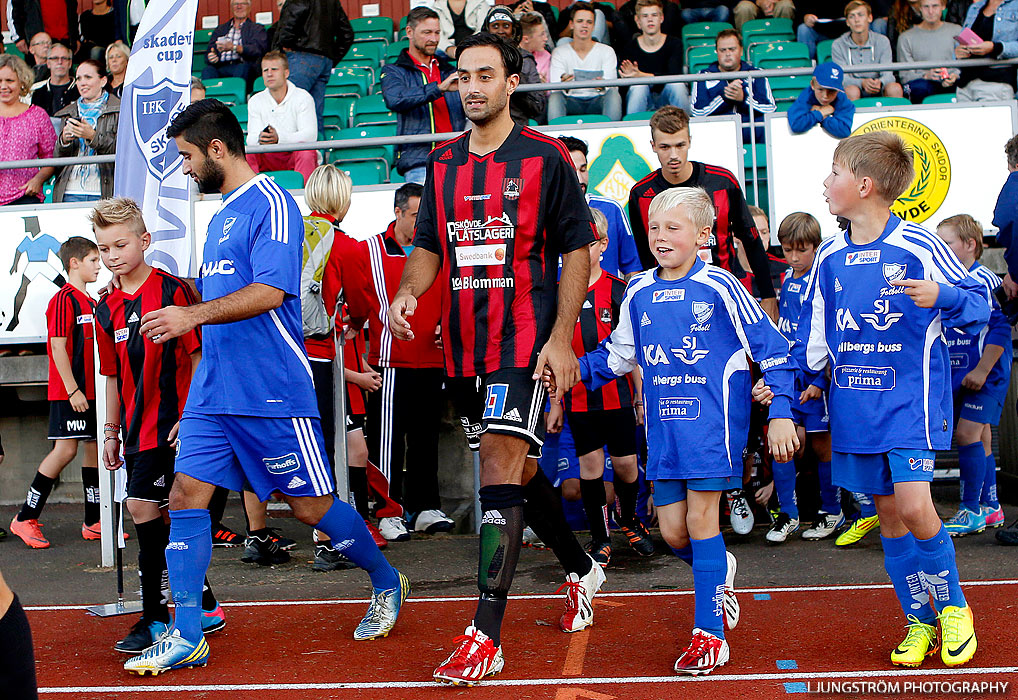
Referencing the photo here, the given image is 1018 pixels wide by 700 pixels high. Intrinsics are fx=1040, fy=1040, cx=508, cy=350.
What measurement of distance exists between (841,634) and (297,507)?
7.73 feet

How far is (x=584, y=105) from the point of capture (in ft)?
32.7

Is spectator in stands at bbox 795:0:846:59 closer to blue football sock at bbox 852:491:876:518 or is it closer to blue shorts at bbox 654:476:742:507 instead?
blue football sock at bbox 852:491:876:518

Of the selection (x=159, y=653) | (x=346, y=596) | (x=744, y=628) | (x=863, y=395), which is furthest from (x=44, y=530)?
(x=863, y=395)

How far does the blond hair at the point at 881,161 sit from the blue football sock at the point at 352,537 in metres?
2.53

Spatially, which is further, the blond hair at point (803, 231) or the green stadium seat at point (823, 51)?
the green stadium seat at point (823, 51)

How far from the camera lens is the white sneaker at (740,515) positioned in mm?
6586

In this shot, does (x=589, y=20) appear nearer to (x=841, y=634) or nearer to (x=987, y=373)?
(x=987, y=373)

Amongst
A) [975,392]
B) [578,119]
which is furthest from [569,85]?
[975,392]

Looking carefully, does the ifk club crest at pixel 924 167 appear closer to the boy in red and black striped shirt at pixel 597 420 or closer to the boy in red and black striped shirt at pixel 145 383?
the boy in red and black striped shirt at pixel 597 420

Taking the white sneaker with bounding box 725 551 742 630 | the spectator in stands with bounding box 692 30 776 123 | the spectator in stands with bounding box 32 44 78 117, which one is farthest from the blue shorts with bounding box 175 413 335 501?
the spectator in stands with bounding box 32 44 78 117

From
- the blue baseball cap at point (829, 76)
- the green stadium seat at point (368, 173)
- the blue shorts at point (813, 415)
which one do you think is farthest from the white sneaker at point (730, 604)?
the green stadium seat at point (368, 173)

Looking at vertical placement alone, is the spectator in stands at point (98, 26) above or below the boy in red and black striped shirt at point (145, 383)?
above

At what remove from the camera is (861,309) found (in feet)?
13.3

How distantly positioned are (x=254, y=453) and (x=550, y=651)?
1465mm
